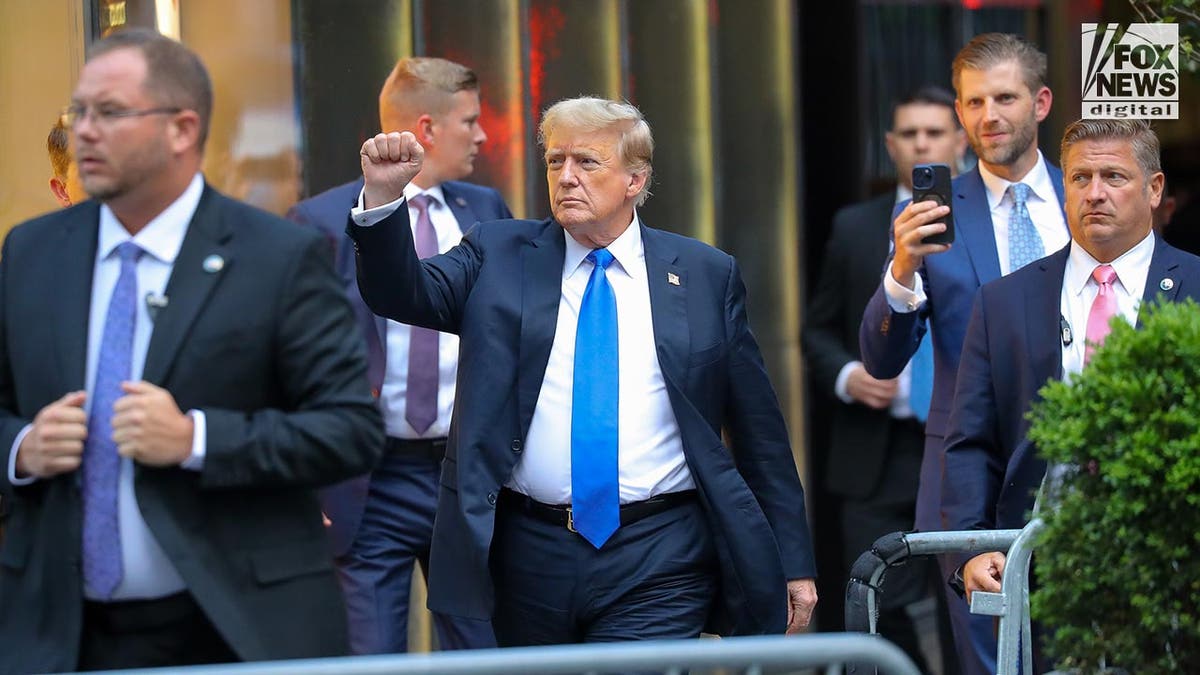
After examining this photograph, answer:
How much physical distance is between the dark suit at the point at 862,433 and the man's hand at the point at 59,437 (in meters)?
4.58

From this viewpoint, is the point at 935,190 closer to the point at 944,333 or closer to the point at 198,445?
the point at 944,333

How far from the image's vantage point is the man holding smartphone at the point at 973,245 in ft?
20.3

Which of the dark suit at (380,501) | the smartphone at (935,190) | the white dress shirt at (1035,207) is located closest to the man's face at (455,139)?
the dark suit at (380,501)

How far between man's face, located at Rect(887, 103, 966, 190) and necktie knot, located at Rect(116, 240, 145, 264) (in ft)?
Result: 15.6

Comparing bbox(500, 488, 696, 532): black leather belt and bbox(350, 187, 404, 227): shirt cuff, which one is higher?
bbox(350, 187, 404, 227): shirt cuff

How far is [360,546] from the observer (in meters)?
6.51

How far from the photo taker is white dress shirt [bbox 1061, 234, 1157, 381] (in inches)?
227

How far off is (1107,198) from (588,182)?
158 centimetres

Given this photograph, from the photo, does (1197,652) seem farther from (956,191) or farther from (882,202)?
(882,202)

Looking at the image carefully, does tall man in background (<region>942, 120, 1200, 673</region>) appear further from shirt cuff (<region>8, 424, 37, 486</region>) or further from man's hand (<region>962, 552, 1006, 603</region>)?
shirt cuff (<region>8, 424, 37, 486</region>)

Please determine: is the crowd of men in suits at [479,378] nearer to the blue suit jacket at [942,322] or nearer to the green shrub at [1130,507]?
the blue suit jacket at [942,322]

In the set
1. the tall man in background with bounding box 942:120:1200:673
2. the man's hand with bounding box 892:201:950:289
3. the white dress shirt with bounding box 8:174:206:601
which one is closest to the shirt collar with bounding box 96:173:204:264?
the white dress shirt with bounding box 8:174:206:601

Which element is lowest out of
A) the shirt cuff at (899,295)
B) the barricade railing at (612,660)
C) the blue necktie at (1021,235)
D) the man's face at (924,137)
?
the barricade railing at (612,660)

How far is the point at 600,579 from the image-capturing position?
531 centimetres
